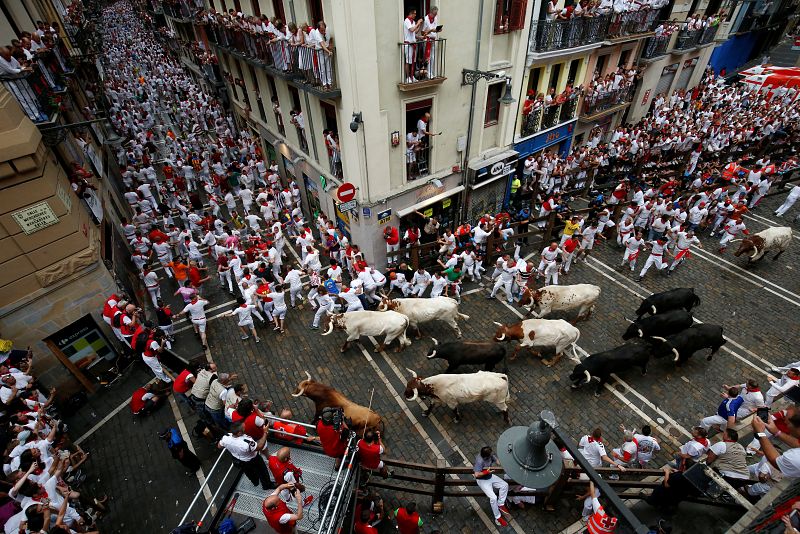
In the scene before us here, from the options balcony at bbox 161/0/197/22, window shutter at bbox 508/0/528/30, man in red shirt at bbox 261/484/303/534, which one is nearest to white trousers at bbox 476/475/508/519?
man in red shirt at bbox 261/484/303/534

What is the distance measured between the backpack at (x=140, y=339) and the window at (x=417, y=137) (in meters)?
9.71

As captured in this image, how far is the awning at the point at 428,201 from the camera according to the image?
47.6 feet

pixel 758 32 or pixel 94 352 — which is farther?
pixel 758 32

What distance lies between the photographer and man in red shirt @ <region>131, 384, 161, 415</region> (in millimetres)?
9648

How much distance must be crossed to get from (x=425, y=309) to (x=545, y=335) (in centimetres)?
349

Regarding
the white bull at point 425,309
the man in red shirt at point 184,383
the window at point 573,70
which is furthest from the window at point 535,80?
the man in red shirt at point 184,383

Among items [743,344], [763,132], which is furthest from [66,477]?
[763,132]

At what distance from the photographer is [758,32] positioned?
35250 millimetres

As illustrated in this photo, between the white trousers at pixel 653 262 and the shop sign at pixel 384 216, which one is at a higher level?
the shop sign at pixel 384 216

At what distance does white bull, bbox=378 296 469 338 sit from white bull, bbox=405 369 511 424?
2611 mm

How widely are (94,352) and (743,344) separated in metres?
19.3

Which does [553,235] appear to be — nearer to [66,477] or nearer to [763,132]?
[66,477]

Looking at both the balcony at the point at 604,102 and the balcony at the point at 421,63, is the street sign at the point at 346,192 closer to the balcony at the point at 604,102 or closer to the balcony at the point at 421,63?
the balcony at the point at 421,63

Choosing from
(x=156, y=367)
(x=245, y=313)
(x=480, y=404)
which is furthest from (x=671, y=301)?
(x=156, y=367)
